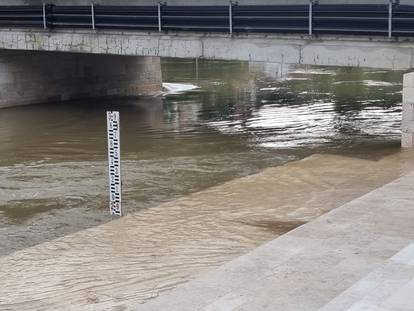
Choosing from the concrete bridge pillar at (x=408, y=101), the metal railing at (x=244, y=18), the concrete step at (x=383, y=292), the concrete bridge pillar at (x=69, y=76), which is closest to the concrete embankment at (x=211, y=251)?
the concrete step at (x=383, y=292)

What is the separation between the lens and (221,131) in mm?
19703

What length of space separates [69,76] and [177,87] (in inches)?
242

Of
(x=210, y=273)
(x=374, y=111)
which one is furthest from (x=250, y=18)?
(x=210, y=273)

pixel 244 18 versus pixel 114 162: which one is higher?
pixel 244 18

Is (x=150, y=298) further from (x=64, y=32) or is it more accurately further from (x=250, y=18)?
(x=64, y=32)

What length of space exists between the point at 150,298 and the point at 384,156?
9635 millimetres

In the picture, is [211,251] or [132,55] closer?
[211,251]

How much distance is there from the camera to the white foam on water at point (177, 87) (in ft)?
104

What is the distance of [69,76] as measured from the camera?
28938 mm

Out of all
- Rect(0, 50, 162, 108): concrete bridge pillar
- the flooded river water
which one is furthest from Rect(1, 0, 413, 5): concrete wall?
the flooded river water

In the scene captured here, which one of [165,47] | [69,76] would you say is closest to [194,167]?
[165,47]

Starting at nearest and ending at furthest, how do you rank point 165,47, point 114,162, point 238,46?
1. point 114,162
2. point 238,46
3. point 165,47

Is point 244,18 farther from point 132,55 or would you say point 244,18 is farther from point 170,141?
point 132,55

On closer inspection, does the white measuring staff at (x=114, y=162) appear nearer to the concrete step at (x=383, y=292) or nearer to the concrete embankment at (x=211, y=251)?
the concrete embankment at (x=211, y=251)
